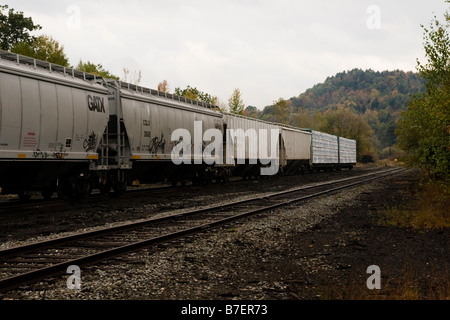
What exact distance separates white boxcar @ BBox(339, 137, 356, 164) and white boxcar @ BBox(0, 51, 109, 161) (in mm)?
40425

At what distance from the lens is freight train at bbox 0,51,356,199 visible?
11.4 m

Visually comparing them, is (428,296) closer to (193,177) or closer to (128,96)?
(128,96)

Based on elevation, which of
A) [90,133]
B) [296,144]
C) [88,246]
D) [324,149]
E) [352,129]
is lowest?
[88,246]

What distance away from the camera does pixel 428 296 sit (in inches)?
190

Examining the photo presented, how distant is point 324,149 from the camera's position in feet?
140

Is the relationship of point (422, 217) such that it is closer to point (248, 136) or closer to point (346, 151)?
point (248, 136)

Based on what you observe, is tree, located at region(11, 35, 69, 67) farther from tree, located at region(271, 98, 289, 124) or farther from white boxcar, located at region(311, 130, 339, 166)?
tree, located at region(271, 98, 289, 124)

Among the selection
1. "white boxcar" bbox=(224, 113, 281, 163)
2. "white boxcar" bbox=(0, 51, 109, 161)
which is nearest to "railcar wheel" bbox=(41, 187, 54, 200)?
"white boxcar" bbox=(0, 51, 109, 161)

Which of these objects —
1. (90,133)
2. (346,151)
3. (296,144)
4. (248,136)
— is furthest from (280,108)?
(90,133)

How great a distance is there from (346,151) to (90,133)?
45.4m

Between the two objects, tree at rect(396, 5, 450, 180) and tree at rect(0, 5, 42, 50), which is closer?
tree at rect(396, 5, 450, 180)

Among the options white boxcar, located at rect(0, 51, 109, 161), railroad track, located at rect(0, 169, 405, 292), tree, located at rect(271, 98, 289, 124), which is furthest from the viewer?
tree, located at rect(271, 98, 289, 124)
